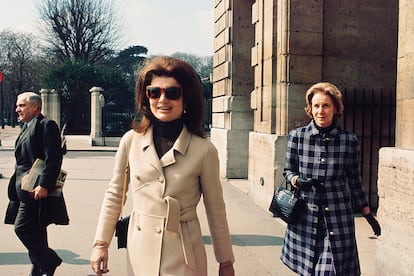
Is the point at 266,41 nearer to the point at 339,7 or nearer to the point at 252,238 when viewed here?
the point at 339,7

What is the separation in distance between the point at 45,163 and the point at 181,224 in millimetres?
2397

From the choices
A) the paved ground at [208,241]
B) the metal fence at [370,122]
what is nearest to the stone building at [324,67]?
the metal fence at [370,122]

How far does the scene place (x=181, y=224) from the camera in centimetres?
243

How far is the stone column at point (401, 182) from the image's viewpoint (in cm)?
371

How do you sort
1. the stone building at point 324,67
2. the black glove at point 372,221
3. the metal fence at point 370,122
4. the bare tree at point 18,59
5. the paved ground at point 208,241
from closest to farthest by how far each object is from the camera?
the black glove at point 372,221, the paved ground at point 208,241, the stone building at point 324,67, the metal fence at point 370,122, the bare tree at point 18,59

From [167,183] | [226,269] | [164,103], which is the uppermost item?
[164,103]

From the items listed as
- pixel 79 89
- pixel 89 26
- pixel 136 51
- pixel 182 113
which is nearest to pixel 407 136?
pixel 182 113

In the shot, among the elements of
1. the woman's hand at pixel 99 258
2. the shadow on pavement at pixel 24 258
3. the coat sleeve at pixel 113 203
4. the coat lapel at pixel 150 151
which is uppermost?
the coat lapel at pixel 150 151

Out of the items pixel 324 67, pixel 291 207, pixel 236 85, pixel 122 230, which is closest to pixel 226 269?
pixel 122 230

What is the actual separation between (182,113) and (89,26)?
138 feet

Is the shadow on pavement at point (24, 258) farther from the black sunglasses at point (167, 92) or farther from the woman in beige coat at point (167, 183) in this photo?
the black sunglasses at point (167, 92)

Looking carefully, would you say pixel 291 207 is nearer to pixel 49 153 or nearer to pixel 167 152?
pixel 167 152

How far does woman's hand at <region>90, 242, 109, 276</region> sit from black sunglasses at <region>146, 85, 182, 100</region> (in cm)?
83

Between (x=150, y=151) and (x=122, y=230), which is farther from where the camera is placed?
(x=122, y=230)
